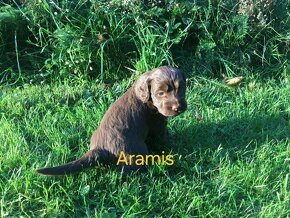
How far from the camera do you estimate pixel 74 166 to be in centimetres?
296

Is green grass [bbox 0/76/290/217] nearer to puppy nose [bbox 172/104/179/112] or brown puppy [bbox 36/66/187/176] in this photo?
brown puppy [bbox 36/66/187/176]

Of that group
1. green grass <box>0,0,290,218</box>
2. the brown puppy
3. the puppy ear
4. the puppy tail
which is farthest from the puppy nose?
the puppy tail

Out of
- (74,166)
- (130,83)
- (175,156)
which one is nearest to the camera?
(74,166)

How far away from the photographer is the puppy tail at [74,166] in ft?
9.30

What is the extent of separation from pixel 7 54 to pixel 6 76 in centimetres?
41

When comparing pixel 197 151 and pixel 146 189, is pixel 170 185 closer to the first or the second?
pixel 146 189

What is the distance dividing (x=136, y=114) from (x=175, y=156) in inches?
22.7

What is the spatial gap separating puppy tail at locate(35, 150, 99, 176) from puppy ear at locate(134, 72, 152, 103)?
2.03 feet

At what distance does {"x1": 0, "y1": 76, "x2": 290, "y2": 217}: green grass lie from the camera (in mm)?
3004

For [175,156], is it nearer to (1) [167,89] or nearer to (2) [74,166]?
(1) [167,89]

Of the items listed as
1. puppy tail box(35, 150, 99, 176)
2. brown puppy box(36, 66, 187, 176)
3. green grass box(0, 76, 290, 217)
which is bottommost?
green grass box(0, 76, 290, 217)

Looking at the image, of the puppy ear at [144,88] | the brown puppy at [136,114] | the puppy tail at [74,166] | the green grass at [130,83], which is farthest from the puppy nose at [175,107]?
the puppy tail at [74,166]

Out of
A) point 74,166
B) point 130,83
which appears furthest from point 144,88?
point 130,83

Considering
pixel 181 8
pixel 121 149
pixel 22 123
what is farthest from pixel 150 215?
pixel 181 8
